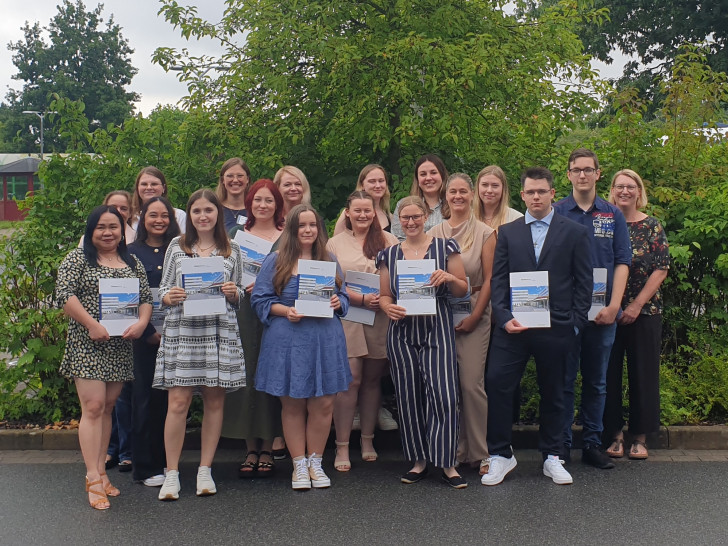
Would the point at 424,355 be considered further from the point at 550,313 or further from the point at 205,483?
the point at 205,483

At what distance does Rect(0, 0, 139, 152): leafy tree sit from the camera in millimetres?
80312

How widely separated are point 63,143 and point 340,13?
9.80ft

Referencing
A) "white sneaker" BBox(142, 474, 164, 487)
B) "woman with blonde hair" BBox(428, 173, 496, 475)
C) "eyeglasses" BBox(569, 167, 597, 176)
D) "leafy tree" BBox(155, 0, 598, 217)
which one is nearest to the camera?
"white sneaker" BBox(142, 474, 164, 487)

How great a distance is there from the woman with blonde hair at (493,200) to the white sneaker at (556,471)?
68.7 inches

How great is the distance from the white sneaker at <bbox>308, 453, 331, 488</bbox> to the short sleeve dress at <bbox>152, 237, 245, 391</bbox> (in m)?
0.77

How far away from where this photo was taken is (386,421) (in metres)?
6.81

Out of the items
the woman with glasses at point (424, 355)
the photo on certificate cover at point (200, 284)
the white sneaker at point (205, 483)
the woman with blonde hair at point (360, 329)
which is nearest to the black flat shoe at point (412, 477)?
the woman with glasses at point (424, 355)

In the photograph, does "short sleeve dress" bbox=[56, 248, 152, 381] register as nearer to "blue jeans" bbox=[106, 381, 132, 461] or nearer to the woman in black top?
the woman in black top

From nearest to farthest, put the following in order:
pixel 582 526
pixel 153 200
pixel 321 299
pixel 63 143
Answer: pixel 582 526
pixel 321 299
pixel 153 200
pixel 63 143

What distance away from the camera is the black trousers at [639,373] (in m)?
6.30

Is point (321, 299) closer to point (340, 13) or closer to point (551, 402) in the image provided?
point (551, 402)

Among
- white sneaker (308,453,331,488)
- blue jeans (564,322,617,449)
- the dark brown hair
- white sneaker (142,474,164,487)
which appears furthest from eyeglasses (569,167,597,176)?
white sneaker (142,474,164,487)

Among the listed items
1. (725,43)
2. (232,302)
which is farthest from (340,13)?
(725,43)

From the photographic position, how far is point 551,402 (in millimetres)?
5832
